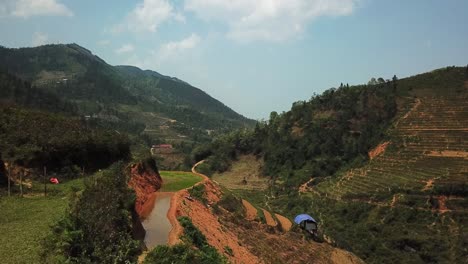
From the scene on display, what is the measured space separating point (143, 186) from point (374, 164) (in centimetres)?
A: 4609

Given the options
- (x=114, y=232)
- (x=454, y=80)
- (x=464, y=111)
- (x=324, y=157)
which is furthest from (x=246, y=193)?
(x=114, y=232)

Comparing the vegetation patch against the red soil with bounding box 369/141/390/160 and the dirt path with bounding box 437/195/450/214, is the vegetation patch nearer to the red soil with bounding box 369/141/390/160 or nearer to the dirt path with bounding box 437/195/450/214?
the dirt path with bounding box 437/195/450/214

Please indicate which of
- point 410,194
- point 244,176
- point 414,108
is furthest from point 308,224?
point 244,176

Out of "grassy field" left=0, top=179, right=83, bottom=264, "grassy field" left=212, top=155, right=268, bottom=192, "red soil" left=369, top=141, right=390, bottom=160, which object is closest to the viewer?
"grassy field" left=0, top=179, right=83, bottom=264

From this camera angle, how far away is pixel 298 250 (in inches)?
939

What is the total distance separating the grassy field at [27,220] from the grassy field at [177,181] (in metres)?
7.07

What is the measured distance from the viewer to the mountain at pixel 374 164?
4572 centimetres

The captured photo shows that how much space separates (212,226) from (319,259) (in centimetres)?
709

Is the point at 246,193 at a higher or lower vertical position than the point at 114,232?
lower

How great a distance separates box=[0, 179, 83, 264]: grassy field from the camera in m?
12.1

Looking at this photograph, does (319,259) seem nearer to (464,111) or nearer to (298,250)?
(298,250)

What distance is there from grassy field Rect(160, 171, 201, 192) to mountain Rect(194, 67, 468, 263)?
13461 mm

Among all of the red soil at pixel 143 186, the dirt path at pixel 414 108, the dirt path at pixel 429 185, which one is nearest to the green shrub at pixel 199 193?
the red soil at pixel 143 186

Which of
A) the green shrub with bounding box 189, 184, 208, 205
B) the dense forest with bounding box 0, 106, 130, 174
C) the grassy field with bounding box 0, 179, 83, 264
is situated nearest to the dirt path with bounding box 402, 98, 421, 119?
the green shrub with bounding box 189, 184, 208, 205
